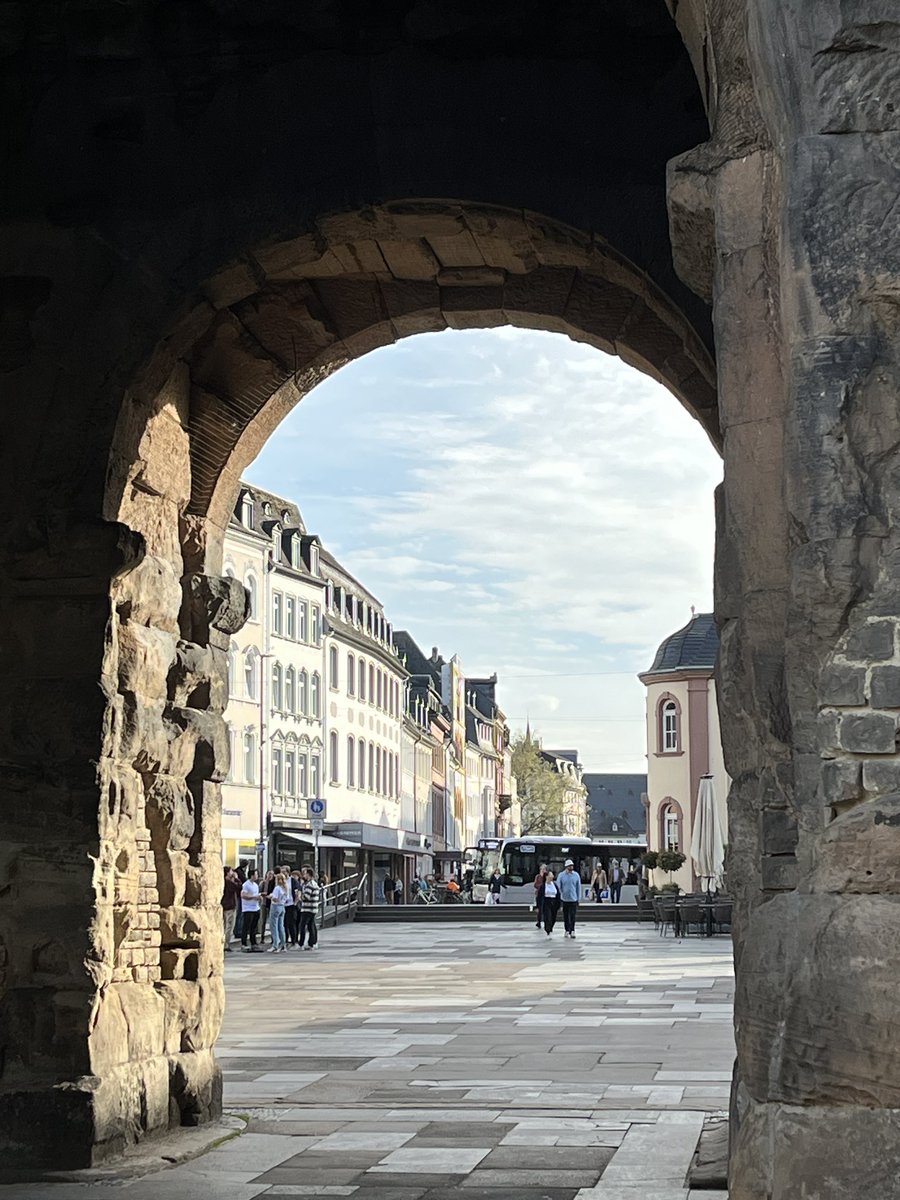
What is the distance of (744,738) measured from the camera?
550 cm

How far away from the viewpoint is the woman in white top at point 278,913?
27328 mm

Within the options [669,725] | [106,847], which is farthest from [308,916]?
[669,725]

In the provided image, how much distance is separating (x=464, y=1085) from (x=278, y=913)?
1693 centimetres

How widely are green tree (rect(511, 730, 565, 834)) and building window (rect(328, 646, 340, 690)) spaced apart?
3243cm

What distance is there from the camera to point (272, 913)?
27.3 m

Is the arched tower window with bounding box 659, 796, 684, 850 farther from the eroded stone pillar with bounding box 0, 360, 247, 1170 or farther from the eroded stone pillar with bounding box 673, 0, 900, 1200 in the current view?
the eroded stone pillar with bounding box 673, 0, 900, 1200

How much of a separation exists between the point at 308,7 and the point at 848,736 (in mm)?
5625

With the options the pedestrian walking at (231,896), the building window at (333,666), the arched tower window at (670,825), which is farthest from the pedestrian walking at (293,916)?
the arched tower window at (670,825)

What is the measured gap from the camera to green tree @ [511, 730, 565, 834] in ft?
293

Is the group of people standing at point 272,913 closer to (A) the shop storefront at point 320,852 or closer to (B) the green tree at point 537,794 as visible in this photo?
(A) the shop storefront at point 320,852

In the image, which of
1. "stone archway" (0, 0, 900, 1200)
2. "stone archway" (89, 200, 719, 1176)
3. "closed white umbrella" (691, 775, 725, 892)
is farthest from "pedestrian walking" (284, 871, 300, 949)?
"stone archway" (0, 0, 900, 1200)

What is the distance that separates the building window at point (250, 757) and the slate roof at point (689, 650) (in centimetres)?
1658

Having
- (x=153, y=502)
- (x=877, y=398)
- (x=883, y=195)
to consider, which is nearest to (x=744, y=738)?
(x=877, y=398)

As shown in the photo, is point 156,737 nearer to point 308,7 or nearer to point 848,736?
point 308,7
